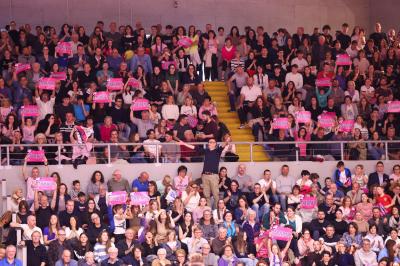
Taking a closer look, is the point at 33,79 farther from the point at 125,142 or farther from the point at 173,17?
the point at 173,17

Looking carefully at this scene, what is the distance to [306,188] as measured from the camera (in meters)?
21.0

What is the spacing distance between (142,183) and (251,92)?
396 cm

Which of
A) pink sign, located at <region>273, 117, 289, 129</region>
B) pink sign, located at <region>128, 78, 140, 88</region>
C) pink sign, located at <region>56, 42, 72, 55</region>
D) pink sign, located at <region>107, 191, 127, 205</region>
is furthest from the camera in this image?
pink sign, located at <region>56, 42, 72, 55</region>

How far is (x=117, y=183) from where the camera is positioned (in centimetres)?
2034

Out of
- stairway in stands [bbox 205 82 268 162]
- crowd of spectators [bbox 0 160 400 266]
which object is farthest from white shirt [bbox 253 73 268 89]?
crowd of spectators [bbox 0 160 400 266]

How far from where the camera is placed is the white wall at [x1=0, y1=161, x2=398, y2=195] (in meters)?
20.3

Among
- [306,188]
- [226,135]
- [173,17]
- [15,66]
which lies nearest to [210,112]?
[226,135]

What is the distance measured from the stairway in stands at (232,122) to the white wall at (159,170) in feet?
2.64

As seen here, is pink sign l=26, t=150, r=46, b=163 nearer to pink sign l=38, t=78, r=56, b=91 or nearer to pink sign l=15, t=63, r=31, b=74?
pink sign l=38, t=78, r=56, b=91

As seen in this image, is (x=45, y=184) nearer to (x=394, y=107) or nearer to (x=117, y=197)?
(x=117, y=197)

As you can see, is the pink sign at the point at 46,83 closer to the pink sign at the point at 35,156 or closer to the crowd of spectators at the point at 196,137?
the crowd of spectators at the point at 196,137

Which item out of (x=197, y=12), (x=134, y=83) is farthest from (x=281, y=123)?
(x=197, y=12)

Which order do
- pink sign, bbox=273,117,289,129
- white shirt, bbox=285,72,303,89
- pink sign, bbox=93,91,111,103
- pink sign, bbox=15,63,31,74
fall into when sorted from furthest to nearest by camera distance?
white shirt, bbox=285,72,303,89 < pink sign, bbox=15,63,31,74 < pink sign, bbox=273,117,289,129 < pink sign, bbox=93,91,111,103

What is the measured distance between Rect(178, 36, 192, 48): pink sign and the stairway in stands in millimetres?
1034
